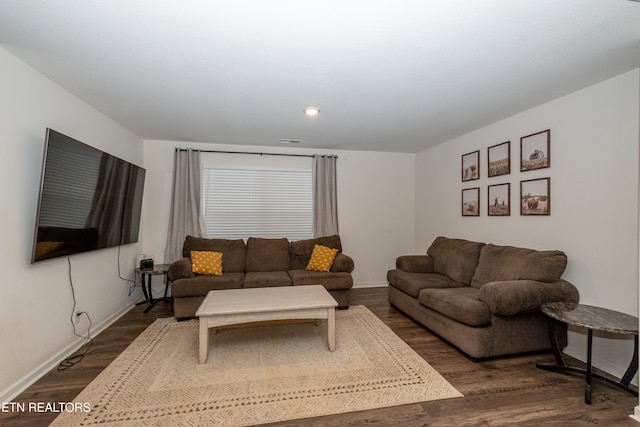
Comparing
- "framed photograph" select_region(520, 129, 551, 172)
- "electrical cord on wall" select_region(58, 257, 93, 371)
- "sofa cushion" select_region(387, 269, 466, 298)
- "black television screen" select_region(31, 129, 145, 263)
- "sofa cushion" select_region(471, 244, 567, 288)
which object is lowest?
"electrical cord on wall" select_region(58, 257, 93, 371)

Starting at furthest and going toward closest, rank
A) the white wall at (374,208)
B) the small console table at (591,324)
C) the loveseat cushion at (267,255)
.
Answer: the white wall at (374,208) → the loveseat cushion at (267,255) → the small console table at (591,324)

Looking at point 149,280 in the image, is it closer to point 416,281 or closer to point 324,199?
point 324,199

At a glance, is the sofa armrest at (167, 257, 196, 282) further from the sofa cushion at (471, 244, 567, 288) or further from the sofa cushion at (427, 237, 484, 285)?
the sofa cushion at (471, 244, 567, 288)

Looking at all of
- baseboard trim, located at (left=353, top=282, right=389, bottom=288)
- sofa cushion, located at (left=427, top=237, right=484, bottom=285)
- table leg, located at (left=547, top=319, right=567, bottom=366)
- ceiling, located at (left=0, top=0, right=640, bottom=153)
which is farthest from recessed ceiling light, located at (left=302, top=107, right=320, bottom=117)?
baseboard trim, located at (left=353, top=282, right=389, bottom=288)

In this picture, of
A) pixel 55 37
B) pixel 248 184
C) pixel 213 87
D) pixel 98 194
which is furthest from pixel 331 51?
pixel 248 184

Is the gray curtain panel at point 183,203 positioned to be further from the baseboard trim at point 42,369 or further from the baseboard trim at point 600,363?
the baseboard trim at point 600,363

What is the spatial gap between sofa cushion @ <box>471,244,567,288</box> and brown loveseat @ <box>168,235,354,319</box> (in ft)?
5.30

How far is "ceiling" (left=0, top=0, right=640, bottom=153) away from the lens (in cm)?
155

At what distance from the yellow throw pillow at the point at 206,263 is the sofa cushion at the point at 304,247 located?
1101mm

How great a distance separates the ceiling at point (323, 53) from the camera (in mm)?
1552

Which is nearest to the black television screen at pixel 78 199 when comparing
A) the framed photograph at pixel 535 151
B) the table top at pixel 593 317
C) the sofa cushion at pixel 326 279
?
the sofa cushion at pixel 326 279

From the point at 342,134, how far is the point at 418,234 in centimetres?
241

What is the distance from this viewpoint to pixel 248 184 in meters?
4.63

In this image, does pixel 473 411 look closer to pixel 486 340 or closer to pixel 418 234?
pixel 486 340
